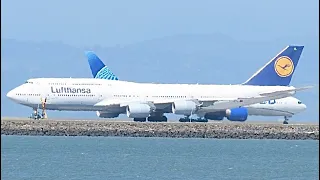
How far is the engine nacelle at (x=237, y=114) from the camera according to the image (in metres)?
91.3

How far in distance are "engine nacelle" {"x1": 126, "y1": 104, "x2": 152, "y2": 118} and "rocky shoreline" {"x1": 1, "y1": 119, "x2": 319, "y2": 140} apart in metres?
3.89

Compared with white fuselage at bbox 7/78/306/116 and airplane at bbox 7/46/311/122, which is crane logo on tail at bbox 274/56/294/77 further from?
white fuselage at bbox 7/78/306/116

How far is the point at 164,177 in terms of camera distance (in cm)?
5325

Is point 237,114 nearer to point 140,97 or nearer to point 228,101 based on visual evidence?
point 228,101

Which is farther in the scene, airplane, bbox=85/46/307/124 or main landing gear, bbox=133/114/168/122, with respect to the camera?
airplane, bbox=85/46/307/124

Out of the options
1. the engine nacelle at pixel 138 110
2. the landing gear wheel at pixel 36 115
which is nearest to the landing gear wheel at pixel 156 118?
the engine nacelle at pixel 138 110

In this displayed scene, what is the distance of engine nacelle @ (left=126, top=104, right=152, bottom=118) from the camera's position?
86125 millimetres

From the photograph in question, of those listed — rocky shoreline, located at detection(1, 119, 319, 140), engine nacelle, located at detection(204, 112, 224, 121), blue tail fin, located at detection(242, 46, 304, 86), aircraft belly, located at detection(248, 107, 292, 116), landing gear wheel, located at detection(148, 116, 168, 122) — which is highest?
blue tail fin, located at detection(242, 46, 304, 86)

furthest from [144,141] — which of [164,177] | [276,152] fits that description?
[164,177]

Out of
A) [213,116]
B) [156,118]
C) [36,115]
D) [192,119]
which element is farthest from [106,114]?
[213,116]

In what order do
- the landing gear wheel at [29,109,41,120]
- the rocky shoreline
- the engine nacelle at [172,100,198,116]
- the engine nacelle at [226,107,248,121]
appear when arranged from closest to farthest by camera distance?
the rocky shoreline, the landing gear wheel at [29,109,41,120], the engine nacelle at [172,100,198,116], the engine nacelle at [226,107,248,121]

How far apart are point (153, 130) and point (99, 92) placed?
7.41m

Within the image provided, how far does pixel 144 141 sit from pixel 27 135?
27.9 ft

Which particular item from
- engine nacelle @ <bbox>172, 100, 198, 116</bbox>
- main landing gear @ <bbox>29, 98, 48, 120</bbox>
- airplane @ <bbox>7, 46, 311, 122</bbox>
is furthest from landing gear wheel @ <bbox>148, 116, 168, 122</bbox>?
main landing gear @ <bbox>29, 98, 48, 120</bbox>
